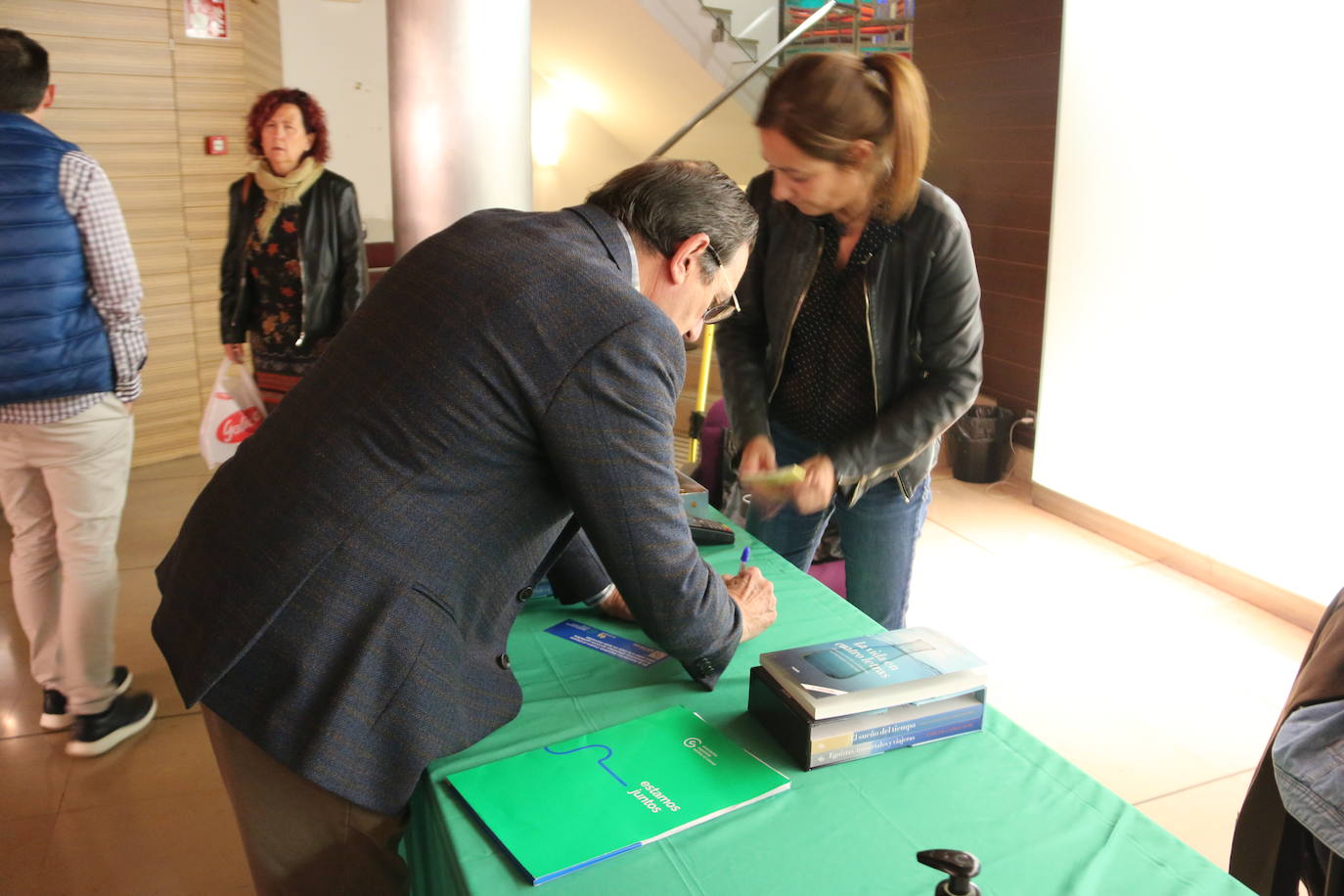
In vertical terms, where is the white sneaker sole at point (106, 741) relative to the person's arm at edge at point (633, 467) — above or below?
below

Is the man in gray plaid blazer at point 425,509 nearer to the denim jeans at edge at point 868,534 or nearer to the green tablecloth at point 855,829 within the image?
the green tablecloth at point 855,829

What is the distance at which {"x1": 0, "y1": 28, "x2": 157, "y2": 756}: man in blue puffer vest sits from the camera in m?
2.35

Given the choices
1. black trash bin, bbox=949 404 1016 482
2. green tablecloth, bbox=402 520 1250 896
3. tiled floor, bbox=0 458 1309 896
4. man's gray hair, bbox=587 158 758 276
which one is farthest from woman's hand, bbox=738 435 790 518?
black trash bin, bbox=949 404 1016 482

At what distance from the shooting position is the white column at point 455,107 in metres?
3.12

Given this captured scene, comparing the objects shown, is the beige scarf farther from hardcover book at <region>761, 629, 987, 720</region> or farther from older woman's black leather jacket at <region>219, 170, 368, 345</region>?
hardcover book at <region>761, 629, 987, 720</region>

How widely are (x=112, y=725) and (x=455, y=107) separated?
1.95m

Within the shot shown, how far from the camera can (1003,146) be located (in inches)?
196

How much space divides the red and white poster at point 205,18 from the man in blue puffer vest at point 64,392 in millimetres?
2678

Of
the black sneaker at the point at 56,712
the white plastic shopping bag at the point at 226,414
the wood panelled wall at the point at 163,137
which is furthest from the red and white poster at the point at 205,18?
the black sneaker at the point at 56,712

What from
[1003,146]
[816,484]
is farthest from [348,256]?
[1003,146]

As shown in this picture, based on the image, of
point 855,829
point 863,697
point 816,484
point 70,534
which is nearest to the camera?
point 855,829

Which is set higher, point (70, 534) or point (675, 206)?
point (675, 206)

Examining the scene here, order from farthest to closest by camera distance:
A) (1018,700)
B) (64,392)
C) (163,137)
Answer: (163,137) → (1018,700) → (64,392)

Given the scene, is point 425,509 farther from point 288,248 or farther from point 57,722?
point 288,248
